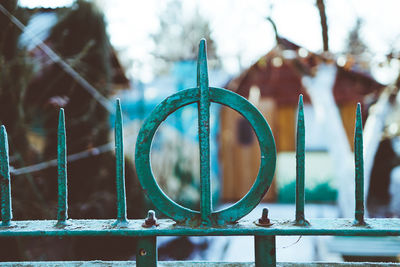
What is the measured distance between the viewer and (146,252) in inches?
40.5

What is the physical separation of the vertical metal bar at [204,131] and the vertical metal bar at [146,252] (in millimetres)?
181

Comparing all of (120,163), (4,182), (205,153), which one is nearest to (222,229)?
(205,153)

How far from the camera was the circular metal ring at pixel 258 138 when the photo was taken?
38.7 inches

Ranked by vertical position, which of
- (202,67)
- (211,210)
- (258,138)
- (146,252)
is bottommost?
(146,252)

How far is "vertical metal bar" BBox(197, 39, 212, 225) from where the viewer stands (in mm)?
997

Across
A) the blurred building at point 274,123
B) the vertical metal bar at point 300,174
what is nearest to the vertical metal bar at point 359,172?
the vertical metal bar at point 300,174

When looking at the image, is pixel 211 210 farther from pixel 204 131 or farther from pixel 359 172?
pixel 359 172

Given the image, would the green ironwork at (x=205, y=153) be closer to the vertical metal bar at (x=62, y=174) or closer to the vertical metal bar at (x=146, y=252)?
the vertical metal bar at (x=146, y=252)

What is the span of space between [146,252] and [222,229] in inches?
10.1

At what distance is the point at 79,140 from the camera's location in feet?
12.6

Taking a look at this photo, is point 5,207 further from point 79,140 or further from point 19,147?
point 79,140

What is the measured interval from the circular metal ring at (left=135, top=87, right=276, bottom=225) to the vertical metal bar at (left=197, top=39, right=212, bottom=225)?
0.02 metres

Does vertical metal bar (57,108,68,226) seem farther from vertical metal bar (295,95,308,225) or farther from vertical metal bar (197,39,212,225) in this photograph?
vertical metal bar (295,95,308,225)

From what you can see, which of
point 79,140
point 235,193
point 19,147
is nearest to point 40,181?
point 19,147
